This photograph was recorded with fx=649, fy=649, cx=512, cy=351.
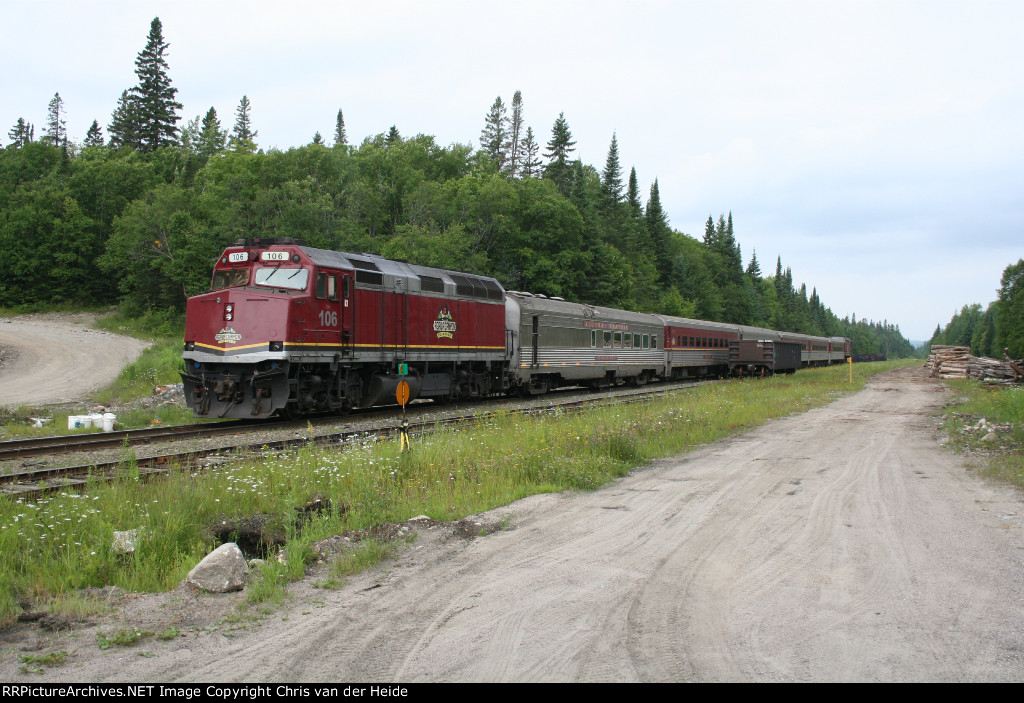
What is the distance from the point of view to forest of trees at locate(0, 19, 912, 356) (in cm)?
4159

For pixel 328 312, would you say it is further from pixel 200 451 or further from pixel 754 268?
pixel 754 268

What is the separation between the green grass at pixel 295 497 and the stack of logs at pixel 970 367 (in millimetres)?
31914

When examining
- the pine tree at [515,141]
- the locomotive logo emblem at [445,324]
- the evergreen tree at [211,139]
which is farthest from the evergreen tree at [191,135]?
the locomotive logo emblem at [445,324]

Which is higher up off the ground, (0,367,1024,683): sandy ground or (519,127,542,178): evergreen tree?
(519,127,542,178): evergreen tree

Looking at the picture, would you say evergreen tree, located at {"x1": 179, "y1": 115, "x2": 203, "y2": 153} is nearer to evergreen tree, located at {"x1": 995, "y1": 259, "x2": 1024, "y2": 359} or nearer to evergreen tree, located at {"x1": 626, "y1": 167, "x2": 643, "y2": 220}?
evergreen tree, located at {"x1": 626, "y1": 167, "x2": 643, "y2": 220}

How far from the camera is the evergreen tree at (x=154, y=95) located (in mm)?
78688

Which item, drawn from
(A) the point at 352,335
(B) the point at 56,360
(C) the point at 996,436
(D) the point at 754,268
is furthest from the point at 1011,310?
(B) the point at 56,360

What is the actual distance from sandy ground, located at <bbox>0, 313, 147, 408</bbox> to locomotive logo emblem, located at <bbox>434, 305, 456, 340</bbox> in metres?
12.6

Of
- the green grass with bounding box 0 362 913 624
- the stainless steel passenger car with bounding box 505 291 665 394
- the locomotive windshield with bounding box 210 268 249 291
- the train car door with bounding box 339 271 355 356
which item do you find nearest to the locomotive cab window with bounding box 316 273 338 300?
the train car door with bounding box 339 271 355 356

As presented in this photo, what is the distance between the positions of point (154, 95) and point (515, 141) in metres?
45.9

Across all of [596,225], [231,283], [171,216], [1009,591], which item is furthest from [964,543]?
[596,225]

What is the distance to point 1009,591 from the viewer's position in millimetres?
5473

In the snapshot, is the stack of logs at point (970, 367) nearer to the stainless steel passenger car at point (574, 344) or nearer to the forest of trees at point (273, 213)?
the stainless steel passenger car at point (574, 344)

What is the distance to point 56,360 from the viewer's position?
31.0 m
